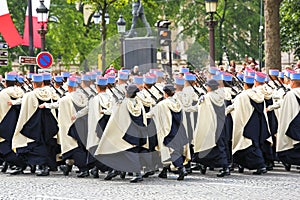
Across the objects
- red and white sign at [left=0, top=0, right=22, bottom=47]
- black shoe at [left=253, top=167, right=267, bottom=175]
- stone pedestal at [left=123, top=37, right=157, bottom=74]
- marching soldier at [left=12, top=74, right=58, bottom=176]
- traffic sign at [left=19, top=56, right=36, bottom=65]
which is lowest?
black shoe at [left=253, top=167, right=267, bottom=175]

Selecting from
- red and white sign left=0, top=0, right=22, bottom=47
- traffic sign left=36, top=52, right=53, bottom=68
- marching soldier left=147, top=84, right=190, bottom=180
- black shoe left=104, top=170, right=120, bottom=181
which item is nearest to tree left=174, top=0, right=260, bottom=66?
red and white sign left=0, top=0, right=22, bottom=47

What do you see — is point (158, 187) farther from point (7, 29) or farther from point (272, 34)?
point (7, 29)

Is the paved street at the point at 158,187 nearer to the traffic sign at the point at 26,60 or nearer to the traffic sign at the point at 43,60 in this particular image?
the traffic sign at the point at 26,60

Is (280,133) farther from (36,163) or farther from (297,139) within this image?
(36,163)

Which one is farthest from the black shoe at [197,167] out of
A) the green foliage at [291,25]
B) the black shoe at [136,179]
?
the green foliage at [291,25]

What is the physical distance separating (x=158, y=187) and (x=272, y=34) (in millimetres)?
11588

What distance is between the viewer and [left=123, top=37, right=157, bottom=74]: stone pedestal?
31987 millimetres

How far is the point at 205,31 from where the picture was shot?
1969 inches

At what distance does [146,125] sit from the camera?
16.4m

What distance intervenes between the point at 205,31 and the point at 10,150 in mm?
33138

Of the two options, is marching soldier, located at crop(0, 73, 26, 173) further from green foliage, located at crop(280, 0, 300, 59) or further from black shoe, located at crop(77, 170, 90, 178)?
green foliage, located at crop(280, 0, 300, 59)

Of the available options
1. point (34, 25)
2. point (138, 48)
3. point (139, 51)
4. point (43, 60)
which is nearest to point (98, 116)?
point (43, 60)

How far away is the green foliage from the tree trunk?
4.24 m

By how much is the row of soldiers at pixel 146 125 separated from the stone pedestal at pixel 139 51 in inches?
548
